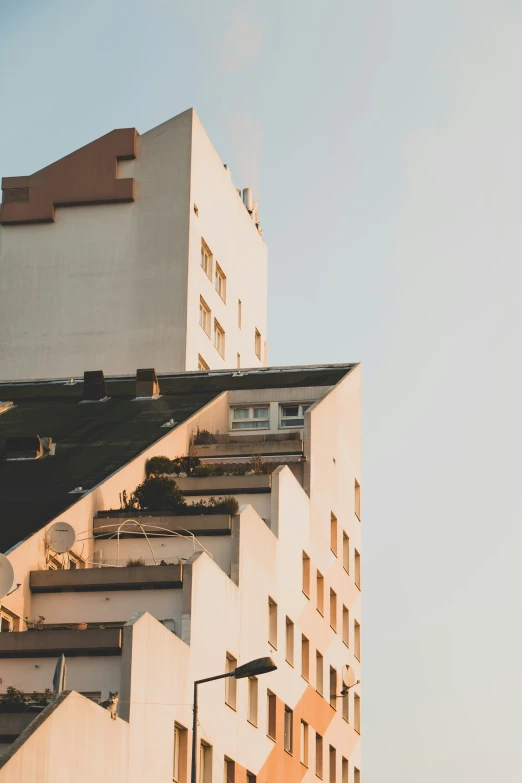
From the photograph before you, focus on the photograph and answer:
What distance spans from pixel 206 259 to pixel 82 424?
75.9ft

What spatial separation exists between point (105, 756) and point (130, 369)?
4239cm

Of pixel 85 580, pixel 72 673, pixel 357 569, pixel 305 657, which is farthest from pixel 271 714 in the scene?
pixel 357 569

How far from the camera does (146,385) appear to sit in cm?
6525

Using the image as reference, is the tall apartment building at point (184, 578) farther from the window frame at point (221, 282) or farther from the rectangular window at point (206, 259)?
the window frame at point (221, 282)

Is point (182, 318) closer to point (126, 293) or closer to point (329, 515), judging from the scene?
point (126, 293)

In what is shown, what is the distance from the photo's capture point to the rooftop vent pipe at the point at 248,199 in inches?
3639

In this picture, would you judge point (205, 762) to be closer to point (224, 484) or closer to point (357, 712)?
point (224, 484)

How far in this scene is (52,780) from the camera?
31984 mm

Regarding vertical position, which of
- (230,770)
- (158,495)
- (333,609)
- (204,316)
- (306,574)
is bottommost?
(230,770)

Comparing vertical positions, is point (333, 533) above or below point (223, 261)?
below

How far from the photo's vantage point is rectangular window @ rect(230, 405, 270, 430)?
63.6 meters

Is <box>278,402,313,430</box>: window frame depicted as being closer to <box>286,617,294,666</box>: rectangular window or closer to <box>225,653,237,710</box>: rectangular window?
<box>286,617,294,666</box>: rectangular window

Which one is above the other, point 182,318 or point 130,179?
point 130,179

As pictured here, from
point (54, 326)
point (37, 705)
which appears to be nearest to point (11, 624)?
point (37, 705)
